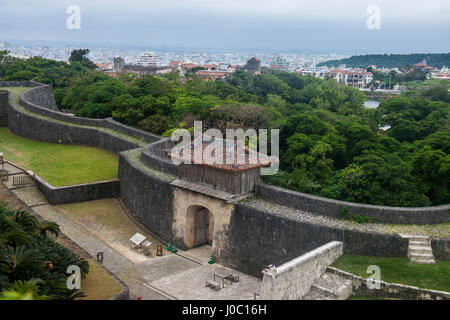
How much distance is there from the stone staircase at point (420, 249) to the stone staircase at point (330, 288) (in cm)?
229

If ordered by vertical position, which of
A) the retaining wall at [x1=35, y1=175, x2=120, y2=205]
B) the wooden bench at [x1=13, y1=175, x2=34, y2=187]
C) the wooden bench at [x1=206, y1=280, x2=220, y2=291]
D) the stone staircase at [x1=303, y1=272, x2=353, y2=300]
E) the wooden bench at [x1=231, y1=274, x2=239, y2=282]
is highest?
the wooden bench at [x1=13, y1=175, x2=34, y2=187]

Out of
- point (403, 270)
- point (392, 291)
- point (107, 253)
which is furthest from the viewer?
point (107, 253)

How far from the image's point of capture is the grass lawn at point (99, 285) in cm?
1205

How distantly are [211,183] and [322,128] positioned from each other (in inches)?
545

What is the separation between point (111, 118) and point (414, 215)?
2267 cm

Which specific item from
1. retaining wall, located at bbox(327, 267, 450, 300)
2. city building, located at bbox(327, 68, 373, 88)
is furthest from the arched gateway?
city building, located at bbox(327, 68, 373, 88)

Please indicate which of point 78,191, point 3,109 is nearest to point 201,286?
point 78,191

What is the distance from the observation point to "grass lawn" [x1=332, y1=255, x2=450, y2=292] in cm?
1273

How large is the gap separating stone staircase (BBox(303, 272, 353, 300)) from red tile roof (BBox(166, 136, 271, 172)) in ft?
16.3

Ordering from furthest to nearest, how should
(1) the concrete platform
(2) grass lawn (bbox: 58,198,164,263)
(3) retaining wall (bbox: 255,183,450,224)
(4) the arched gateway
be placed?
(4) the arched gateway
(2) grass lawn (bbox: 58,198,164,263)
(3) retaining wall (bbox: 255,183,450,224)
(1) the concrete platform

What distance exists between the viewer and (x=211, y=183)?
17.4 metres

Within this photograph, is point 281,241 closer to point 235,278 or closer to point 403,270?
point 235,278

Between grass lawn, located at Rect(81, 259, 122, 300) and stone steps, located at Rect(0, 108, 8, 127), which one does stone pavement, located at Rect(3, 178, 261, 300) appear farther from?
stone steps, located at Rect(0, 108, 8, 127)
